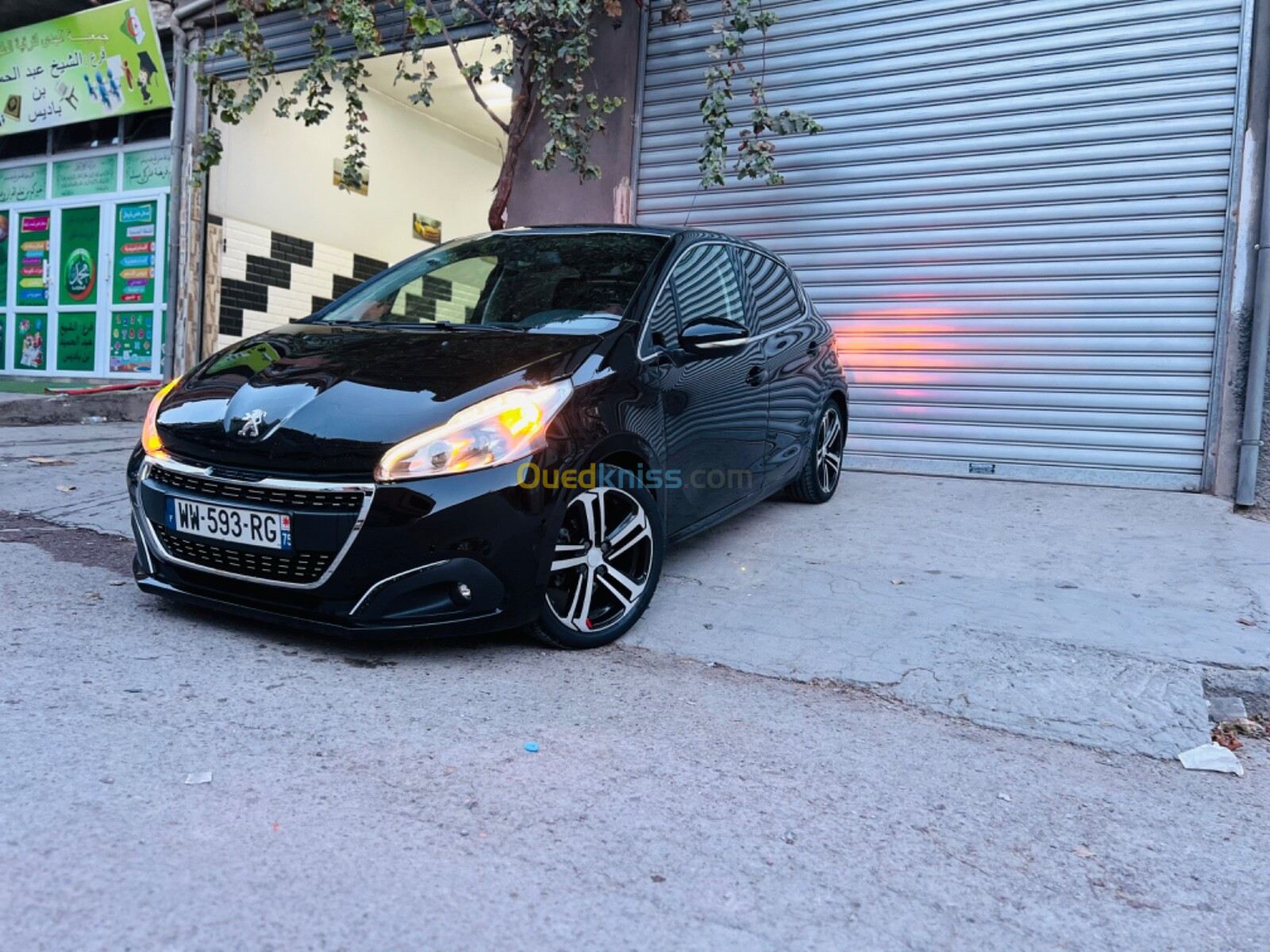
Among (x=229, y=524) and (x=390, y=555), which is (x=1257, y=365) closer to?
(x=390, y=555)

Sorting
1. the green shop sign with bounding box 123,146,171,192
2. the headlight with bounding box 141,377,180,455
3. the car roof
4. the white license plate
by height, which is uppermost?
the green shop sign with bounding box 123,146,171,192

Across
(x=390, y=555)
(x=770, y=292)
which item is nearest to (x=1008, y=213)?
(x=770, y=292)

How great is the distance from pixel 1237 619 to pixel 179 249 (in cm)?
985

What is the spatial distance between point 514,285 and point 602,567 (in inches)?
54.1

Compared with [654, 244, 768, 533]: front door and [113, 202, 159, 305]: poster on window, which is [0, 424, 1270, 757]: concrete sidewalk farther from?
[113, 202, 159, 305]: poster on window

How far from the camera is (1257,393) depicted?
18.8 feet

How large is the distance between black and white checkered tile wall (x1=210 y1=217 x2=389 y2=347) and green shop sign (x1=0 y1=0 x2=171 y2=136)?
1.58m

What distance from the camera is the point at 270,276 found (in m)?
11.1

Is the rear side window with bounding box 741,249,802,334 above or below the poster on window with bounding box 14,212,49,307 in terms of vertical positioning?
below

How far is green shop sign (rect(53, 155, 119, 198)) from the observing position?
10969mm

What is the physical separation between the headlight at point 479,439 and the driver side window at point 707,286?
1.07 m

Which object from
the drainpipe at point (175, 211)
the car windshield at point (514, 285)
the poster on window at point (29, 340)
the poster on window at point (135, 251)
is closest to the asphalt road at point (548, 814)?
the car windshield at point (514, 285)

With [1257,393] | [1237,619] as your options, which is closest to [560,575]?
[1237,619]

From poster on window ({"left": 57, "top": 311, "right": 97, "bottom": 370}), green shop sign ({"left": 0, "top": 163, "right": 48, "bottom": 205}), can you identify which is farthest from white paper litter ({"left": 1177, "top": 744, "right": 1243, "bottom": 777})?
green shop sign ({"left": 0, "top": 163, "right": 48, "bottom": 205})
